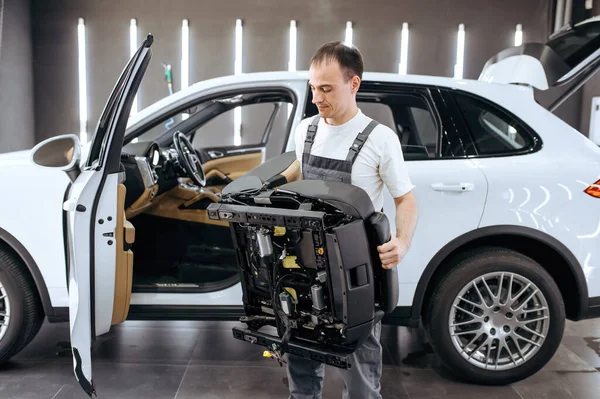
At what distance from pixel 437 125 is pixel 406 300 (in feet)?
2.86

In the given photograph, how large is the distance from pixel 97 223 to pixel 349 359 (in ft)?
3.75

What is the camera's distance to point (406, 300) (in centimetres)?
248

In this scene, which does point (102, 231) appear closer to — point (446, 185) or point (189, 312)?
point (189, 312)

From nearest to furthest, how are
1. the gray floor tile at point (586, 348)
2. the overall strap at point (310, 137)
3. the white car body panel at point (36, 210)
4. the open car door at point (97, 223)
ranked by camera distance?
1. the overall strap at point (310, 137)
2. the open car door at point (97, 223)
3. the white car body panel at point (36, 210)
4. the gray floor tile at point (586, 348)

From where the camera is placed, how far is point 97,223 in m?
2.07

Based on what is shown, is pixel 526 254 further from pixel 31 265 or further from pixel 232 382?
pixel 31 265

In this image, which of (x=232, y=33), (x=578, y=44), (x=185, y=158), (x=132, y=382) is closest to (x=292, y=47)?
(x=232, y=33)

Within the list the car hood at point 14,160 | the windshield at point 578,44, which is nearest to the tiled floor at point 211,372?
the car hood at point 14,160

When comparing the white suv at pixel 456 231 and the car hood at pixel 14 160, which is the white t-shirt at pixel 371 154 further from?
the car hood at pixel 14 160

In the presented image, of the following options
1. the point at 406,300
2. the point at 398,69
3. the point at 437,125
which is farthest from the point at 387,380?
the point at 398,69

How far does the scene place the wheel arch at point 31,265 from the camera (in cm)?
236

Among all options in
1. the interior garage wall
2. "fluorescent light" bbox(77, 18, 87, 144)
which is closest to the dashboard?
the interior garage wall

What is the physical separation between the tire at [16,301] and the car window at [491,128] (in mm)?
2254

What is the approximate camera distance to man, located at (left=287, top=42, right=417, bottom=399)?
1498 millimetres
